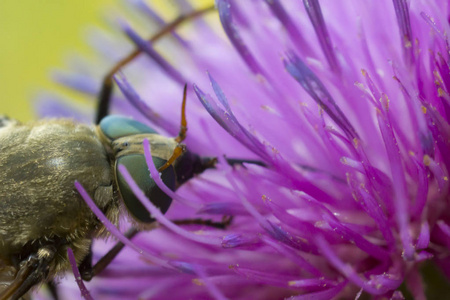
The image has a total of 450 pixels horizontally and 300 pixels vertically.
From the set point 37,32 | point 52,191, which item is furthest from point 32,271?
point 37,32

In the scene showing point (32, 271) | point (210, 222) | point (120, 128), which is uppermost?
point (120, 128)

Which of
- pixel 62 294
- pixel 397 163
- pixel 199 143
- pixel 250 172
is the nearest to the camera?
pixel 397 163

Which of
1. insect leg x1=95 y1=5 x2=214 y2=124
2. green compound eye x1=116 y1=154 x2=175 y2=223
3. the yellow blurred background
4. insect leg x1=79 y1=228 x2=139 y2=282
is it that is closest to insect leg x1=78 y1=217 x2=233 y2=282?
insect leg x1=79 y1=228 x2=139 y2=282

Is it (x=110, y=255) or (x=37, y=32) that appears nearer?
(x=110, y=255)

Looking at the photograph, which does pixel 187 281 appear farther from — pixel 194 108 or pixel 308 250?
pixel 194 108

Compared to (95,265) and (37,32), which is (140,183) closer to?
(95,265)

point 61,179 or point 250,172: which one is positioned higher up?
point 61,179

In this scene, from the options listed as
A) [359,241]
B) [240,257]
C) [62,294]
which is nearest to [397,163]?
[359,241]
